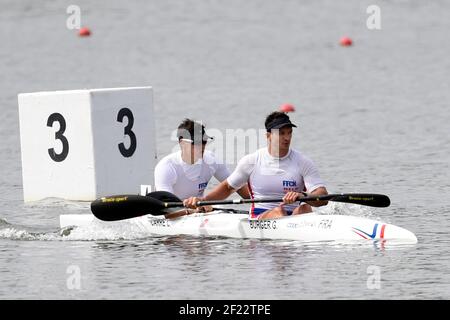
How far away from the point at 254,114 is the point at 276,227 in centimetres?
1804

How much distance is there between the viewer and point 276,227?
17.0 metres

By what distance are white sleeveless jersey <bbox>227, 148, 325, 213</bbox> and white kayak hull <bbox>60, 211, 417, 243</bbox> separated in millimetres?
409

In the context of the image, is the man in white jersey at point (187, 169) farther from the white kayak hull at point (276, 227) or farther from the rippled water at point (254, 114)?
the rippled water at point (254, 114)

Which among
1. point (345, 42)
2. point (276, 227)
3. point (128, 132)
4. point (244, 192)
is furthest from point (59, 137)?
point (345, 42)

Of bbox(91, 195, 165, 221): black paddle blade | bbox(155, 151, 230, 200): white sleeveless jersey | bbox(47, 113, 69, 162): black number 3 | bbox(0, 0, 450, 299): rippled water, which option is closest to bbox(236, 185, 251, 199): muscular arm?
bbox(155, 151, 230, 200): white sleeveless jersey

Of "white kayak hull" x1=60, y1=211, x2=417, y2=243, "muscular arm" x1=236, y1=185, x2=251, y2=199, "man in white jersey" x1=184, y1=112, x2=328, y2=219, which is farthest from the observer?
"muscular arm" x1=236, y1=185, x2=251, y2=199

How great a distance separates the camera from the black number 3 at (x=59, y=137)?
21141 millimetres

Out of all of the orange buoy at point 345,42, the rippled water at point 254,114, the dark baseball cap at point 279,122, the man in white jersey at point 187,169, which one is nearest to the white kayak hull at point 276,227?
the rippled water at point 254,114

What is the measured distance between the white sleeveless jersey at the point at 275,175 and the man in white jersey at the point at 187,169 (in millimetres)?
657

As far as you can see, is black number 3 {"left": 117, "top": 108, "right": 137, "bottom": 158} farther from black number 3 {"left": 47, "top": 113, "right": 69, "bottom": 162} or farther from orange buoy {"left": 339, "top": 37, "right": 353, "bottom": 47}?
orange buoy {"left": 339, "top": 37, "right": 353, "bottom": 47}

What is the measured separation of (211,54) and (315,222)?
3179cm

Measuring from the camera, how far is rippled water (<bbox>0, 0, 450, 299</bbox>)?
1506 centimetres

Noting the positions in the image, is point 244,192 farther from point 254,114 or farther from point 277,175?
point 254,114

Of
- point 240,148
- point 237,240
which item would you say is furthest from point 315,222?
point 240,148
